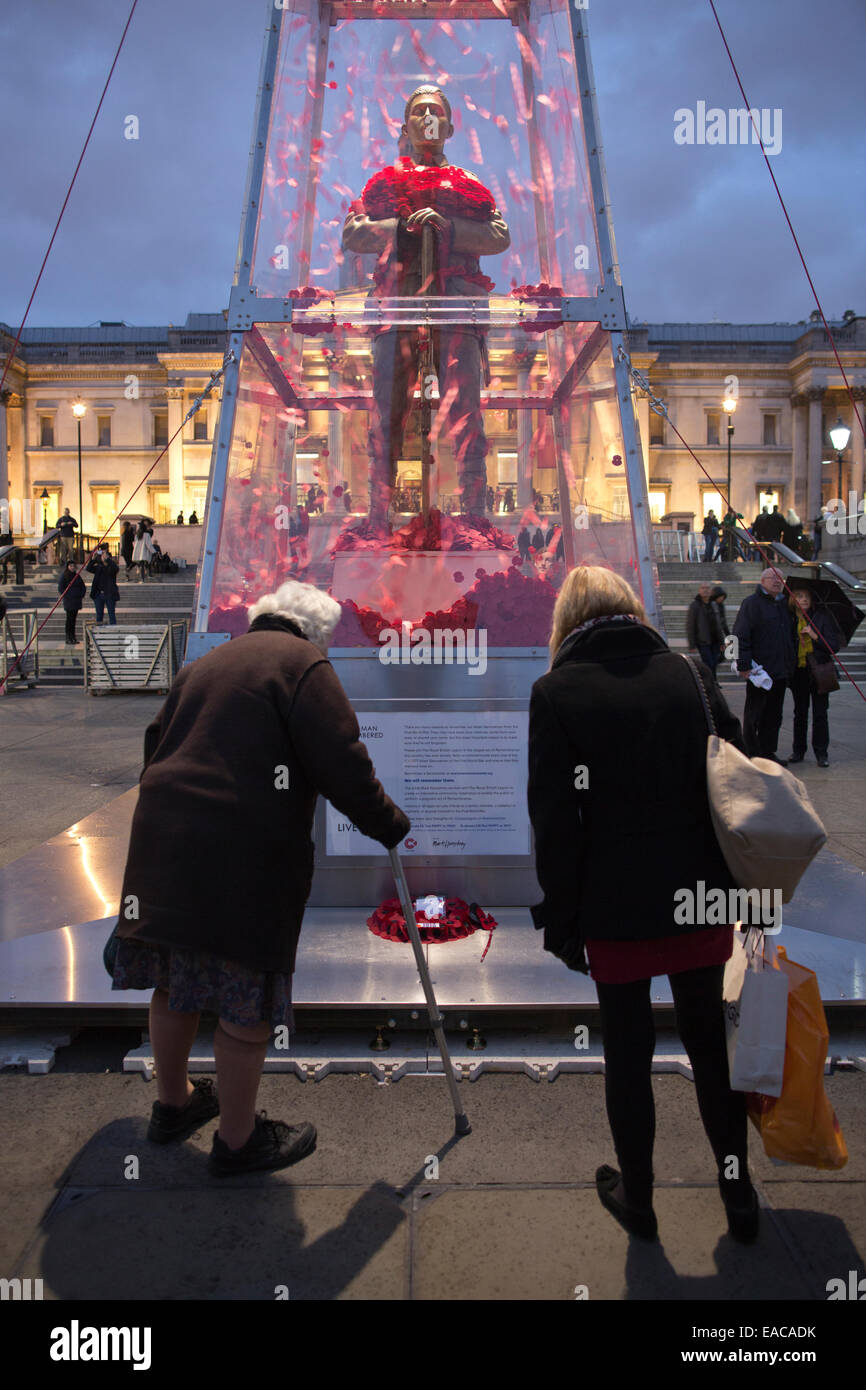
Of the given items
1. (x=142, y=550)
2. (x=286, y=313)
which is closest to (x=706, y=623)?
(x=286, y=313)

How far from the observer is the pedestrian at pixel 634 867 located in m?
2.46

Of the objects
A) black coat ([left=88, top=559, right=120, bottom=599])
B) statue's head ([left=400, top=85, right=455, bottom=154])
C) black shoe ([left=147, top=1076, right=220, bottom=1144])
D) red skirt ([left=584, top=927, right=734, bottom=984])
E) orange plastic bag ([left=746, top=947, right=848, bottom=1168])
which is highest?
statue's head ([left=400, top=85, right=455, bottom=154])

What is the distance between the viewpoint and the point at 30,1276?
7.82 feet

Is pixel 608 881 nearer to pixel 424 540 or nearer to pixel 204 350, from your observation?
pixel 424 540

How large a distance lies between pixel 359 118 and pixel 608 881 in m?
6.32

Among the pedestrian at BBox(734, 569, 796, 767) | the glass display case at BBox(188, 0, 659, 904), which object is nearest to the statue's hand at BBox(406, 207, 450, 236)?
the glass display case at BBox(188, 0, 659, 904)

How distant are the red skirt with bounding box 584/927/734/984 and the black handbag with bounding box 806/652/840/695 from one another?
6784 millimetres

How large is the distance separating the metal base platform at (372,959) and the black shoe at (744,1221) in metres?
1.16

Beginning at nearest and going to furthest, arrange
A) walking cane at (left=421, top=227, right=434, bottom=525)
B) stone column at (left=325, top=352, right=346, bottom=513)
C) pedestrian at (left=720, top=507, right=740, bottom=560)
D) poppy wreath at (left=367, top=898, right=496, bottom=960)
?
1. poppy wreath at (left=367, top=898, right=496, bottom=960)
2. walking cane at (left=421, top=227, right=434, bottom=525)
3. stone column at (left=325, top=352, right=346, bottom=513)
4. pedestrian at (left=720, top=507, right=740, bottom=560)

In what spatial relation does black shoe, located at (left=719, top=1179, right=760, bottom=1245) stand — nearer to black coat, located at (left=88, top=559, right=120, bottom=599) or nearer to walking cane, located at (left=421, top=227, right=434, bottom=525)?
walking cane, located at (left=421, top=227, right=434, bottom=525)

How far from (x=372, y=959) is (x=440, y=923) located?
407 mm

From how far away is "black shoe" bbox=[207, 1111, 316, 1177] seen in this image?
2814 mm

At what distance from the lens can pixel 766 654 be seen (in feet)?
27.4

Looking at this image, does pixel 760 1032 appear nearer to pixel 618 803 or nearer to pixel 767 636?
pixel 618 803
